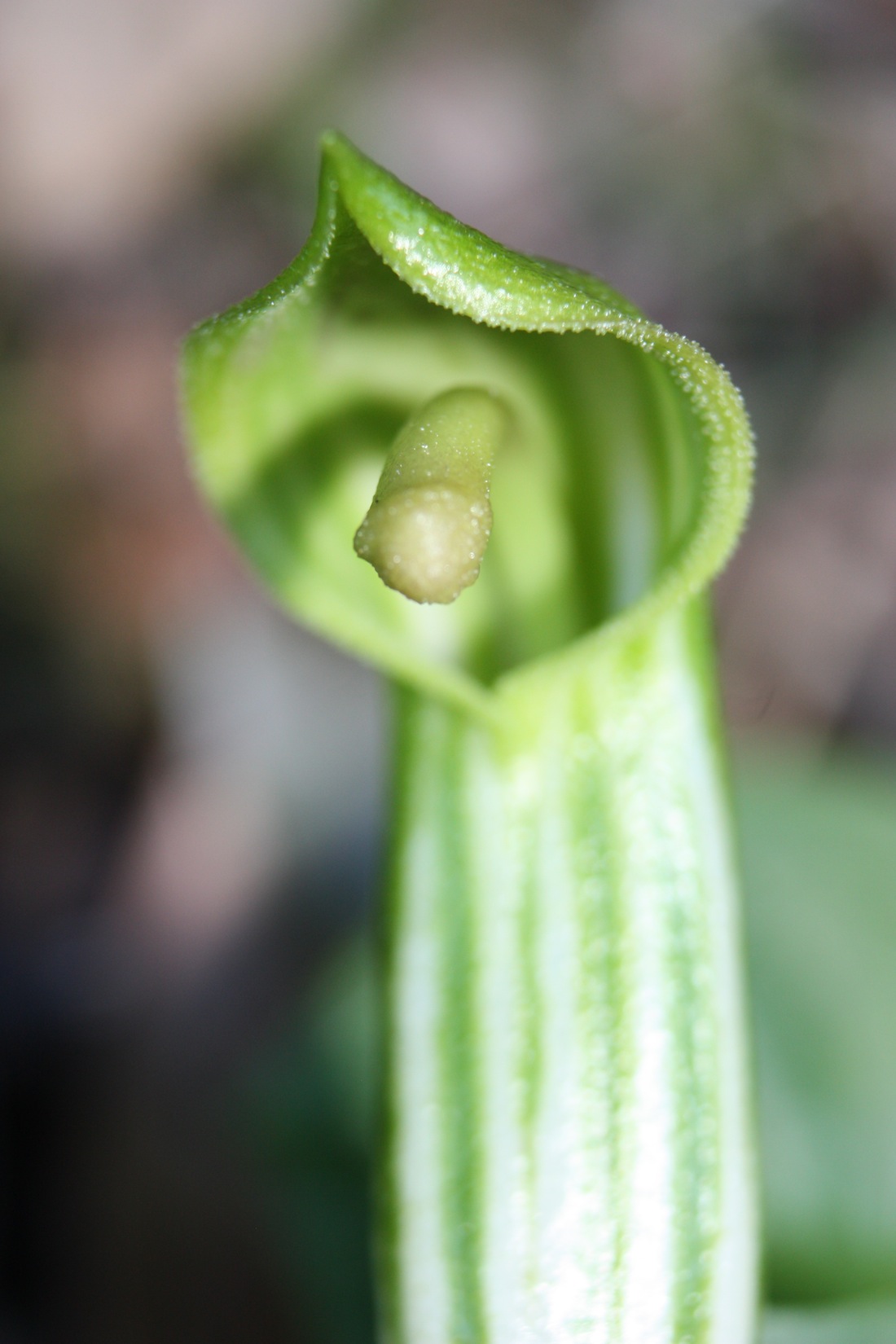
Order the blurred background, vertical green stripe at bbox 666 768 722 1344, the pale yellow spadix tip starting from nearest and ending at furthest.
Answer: the pale yellow spadix tip < vertical green stripe at bbox 666 768 722 1344 < the blurred background

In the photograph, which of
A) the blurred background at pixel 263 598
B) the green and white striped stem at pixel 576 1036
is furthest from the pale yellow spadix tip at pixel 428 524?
the blurred background at pixel 263 598

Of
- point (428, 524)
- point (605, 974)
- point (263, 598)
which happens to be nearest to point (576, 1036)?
point (605, 974)

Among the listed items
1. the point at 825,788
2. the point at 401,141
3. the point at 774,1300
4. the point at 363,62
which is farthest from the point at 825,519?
the point at 774,1300

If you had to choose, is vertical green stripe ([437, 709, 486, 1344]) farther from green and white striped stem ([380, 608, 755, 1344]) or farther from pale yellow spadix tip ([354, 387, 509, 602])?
pale yellow spadix tip ([354, 387, 509, 602])

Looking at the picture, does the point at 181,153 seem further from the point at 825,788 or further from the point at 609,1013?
the point at 609,1013

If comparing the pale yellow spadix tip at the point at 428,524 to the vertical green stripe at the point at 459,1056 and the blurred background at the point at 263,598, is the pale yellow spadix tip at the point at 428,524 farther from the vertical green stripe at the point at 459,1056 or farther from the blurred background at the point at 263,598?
the blurred background at the point at 263,598

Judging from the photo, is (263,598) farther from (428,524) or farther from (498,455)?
(428,524)

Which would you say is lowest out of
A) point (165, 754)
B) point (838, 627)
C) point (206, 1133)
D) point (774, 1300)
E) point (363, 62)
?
point (774, 1300)

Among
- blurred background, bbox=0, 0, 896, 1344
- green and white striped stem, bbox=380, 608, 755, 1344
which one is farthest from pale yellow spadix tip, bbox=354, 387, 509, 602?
blurred background, bbox=0, 0, 896, 1344

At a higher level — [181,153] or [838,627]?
[181,153]
